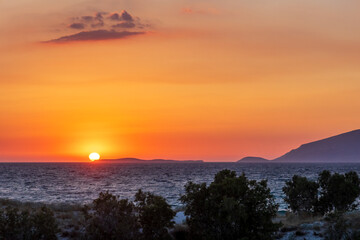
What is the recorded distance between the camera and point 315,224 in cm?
2927

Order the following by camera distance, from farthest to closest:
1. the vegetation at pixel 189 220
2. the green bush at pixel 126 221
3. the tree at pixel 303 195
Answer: the tree at pixel 303 195 < the green bush at pixel 126 221 < the vegetation at pixel 189 220

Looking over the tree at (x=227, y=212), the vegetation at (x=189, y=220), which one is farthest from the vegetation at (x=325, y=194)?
the tree at (x=227, y=212)

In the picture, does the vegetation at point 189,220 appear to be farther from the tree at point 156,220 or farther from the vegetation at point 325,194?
the vegetation at point 325,194

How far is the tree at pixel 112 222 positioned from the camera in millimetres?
25156

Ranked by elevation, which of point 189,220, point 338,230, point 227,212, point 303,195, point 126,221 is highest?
point 303,195

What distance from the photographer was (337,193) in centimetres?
3531

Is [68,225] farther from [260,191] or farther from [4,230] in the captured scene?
[260,191]

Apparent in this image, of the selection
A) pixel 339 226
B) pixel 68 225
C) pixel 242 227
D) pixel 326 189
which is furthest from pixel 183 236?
pixel 326 189

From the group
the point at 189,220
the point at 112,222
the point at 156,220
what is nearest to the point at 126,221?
the point at 112,222

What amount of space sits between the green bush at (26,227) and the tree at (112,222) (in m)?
2.08

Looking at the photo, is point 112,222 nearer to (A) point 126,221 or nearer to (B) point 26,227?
(A) point 126,221

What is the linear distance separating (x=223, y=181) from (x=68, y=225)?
1000cm

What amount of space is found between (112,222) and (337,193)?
18.5 metres

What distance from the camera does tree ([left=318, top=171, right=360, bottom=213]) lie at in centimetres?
3506
